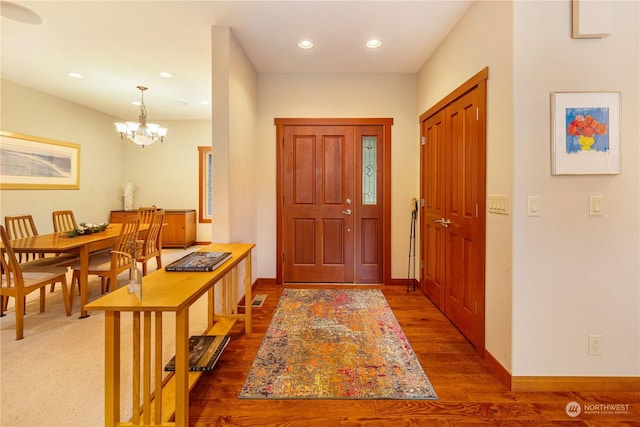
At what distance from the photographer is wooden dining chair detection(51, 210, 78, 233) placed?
4023 mm

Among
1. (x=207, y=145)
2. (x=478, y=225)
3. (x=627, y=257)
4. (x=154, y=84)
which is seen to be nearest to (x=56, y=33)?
(x=154, y=84)

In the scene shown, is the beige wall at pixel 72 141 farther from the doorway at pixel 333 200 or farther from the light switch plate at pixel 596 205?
the light switch plate at pixel 596 205

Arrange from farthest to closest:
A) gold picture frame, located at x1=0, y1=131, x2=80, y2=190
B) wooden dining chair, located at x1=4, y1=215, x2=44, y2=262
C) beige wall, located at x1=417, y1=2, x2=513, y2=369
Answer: gold picture frame, located at x1=0, y1=131, x2=80, y2=190
wooden dining chair, located at x1=4, y1=215, x2=44, y2=262
beige wall, located at x1=417, y1=2, x2=513, y2=369

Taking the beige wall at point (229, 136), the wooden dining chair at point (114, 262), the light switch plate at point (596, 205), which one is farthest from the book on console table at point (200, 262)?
the light switch plate at point (596, 205)

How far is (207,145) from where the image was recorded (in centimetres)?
652

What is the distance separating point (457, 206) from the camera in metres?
2.71

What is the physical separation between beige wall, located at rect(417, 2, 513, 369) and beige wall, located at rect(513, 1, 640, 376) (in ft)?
0.19

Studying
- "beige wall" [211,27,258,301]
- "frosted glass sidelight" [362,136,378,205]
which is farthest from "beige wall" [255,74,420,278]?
"beige wall" [211,27,258,301]

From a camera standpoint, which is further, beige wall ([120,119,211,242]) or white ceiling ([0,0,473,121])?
beige wall ([120,119,211,242])

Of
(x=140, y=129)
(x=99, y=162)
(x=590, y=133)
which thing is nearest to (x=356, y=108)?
(x=590, y=133)

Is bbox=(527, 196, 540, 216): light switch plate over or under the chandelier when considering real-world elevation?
under

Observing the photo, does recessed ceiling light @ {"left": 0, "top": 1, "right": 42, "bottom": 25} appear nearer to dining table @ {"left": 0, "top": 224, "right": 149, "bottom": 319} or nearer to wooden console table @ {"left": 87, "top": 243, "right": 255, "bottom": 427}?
dining table @ {"left": 0, "top": 224, "right": 149, "bottom": 319}

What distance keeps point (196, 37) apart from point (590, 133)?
3417 millimetres

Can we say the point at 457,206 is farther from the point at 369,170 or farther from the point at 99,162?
the point at 99,162
